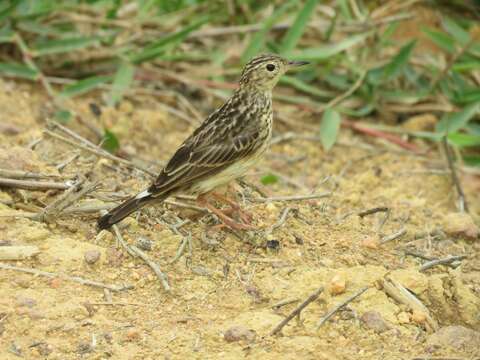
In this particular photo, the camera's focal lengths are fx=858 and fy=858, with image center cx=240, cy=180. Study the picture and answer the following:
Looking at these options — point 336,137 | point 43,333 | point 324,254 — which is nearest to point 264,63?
point 324,254

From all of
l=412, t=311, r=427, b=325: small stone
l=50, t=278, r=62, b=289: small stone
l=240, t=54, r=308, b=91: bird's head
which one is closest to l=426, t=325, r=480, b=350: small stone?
l=412, t=311, r=427, b=325: small stone

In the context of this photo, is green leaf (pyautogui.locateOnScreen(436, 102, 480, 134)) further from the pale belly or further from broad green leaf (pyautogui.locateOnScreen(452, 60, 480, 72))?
the pale belly

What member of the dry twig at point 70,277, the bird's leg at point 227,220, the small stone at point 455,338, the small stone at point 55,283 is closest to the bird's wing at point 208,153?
the bird's leg at point 227,220

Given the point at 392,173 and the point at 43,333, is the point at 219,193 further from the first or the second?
the point at 392,173

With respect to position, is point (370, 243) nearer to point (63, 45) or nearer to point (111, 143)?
point (111, 143)

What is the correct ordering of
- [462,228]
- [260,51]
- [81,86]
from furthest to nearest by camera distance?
[260,51], [81,86], [462,228]

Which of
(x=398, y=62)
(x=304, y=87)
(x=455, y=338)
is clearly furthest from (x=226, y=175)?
(x=398, y=62)

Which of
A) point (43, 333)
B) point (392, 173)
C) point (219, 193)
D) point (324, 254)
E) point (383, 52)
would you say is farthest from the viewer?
point (383, 52)
